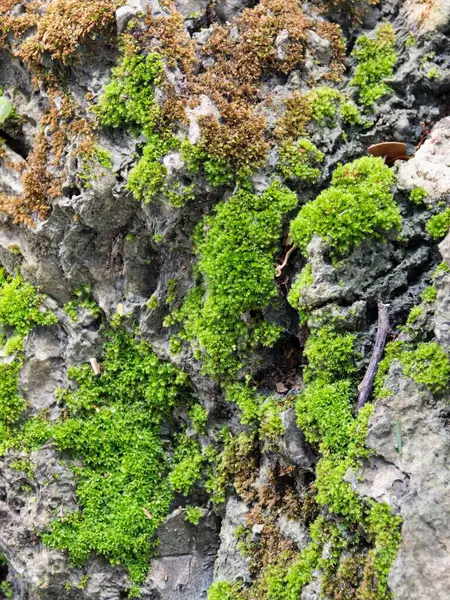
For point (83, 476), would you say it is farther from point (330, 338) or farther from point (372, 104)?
point (372, 104)

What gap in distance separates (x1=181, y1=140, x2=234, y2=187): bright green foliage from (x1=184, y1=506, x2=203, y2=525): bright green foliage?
316 cm

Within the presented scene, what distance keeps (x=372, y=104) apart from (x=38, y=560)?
545cm

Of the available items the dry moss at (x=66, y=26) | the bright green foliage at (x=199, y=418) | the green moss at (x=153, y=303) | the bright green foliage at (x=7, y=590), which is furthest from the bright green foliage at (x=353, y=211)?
the bright green foliage at (x=7, y=590)

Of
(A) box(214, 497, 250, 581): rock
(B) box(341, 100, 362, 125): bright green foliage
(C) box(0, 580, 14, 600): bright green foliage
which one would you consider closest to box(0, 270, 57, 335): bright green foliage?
(A) box(214, 497, 250, 581): rock

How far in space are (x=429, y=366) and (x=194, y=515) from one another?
116 inches

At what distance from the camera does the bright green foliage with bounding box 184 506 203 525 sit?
18.7 ft

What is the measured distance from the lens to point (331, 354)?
14.9ft

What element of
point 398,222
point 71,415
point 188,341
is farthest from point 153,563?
point 398,222

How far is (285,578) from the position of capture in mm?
4508

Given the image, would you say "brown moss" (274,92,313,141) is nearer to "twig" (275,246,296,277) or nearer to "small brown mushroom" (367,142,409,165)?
"small brown mushroom" (367,142,409,165)

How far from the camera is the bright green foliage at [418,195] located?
4.54m

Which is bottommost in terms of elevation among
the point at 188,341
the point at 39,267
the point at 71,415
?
the point at 71,415

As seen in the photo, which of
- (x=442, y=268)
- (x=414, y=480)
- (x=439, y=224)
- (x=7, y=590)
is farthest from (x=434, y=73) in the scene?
(x=7, y=590)

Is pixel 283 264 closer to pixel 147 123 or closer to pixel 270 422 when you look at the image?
pixel 270 422
